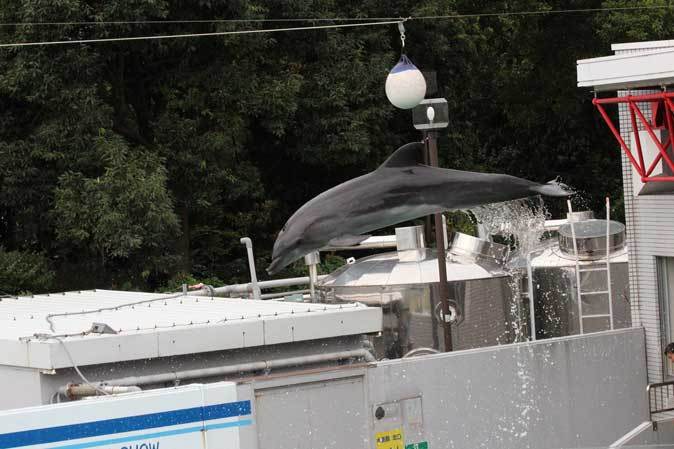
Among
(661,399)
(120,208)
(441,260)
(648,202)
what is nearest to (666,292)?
(648,202)

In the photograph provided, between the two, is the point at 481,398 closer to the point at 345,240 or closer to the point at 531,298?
the point at 345,240

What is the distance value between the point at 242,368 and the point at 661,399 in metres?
6.17

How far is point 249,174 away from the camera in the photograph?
2881cm

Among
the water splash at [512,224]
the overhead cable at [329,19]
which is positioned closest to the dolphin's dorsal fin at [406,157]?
the water splash at [512,224]

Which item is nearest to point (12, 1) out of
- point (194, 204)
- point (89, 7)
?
point (89, 7)

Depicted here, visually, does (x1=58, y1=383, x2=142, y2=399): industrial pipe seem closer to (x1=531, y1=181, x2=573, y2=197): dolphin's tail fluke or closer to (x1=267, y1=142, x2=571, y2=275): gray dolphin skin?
(x1=267, y1=142, x2=571, y2=275): gray dolphin skin

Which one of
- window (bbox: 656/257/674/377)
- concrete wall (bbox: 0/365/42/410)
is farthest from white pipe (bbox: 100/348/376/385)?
window (bbox: 656/257/674/377)

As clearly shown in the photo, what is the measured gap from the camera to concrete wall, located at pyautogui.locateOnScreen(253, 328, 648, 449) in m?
10.0

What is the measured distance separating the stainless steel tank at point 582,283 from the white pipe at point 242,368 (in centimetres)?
587

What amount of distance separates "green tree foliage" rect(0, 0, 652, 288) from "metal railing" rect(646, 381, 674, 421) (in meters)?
12.2

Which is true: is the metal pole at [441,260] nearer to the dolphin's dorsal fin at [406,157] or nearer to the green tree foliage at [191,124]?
the dolphin's dorsal fin at [406,157]

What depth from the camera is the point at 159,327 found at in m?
9.46

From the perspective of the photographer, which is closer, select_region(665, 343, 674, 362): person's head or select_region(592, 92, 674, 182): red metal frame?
select_region(665, 343, 674, 362): person's head

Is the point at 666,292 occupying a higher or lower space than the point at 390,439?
higher
